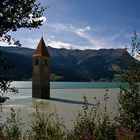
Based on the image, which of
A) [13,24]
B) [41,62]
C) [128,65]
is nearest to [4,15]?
[13,24]

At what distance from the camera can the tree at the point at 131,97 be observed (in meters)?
8.49

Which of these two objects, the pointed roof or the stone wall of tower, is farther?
the pointed roof

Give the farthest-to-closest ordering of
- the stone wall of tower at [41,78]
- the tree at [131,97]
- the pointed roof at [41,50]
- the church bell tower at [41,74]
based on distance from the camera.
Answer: the pointed roof at [41,50], the church bell tower at [41,74], the stone wall of tower at [41,78], the tree at [131,97]

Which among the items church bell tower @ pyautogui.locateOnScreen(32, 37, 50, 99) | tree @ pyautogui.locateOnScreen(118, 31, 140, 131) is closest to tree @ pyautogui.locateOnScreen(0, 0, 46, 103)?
tree @ pyautogui.locateOnScreen(118, 31, 140, 131)

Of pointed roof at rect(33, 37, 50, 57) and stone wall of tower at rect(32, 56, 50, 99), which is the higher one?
pointed roof at rect(33, 37, 50, 57)

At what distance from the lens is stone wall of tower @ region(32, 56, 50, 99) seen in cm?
8438

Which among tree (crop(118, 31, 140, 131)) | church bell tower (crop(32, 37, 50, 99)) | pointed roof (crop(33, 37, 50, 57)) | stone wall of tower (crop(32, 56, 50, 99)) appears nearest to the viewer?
tree (crop(118, 31, 140, 131))

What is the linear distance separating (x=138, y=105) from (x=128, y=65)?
171cm

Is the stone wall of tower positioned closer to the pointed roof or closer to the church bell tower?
the church bell tower

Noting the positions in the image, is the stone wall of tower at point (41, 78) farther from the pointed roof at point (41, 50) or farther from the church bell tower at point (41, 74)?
the pointed roof at point (41, 50)

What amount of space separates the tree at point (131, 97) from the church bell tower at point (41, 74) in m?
73.8

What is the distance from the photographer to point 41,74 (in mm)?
86000

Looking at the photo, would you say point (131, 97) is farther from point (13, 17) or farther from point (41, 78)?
point (41, 78)

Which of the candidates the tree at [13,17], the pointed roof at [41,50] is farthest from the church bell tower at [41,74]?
the tree at [13,17]
